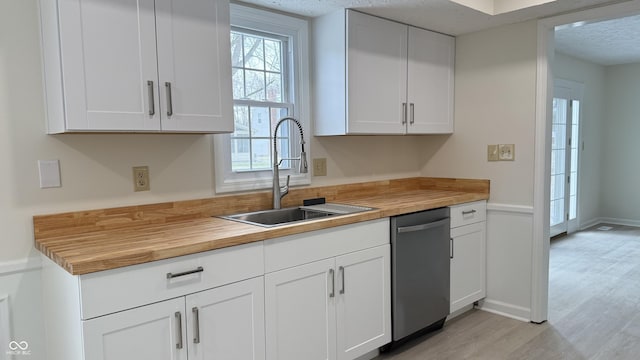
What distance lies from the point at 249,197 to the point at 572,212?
16.9 feet

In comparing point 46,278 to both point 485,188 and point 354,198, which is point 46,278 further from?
point 485,188

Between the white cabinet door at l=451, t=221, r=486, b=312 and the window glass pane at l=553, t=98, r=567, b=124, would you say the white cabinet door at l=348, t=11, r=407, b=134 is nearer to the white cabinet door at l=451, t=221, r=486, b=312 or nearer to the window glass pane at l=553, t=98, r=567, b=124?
the white cabinet door at l=451, t=221, r=486, b=312

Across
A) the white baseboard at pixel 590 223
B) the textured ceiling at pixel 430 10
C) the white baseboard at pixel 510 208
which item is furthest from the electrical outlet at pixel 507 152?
the white baseboard at pixel 590 223

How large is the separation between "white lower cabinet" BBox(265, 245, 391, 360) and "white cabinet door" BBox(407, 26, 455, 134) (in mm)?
1164

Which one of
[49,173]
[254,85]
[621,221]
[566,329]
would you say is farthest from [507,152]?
[621,221]

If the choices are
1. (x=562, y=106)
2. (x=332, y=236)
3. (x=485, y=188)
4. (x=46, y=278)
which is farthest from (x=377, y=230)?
(x=562, y=106)

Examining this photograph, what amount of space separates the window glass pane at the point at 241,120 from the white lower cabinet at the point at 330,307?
92 cm

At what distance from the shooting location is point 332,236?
218 centimetres

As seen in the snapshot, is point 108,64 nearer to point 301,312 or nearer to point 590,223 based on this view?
point 301,312

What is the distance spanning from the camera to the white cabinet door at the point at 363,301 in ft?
7.38

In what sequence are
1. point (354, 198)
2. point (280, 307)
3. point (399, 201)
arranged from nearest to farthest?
point (280, 307)
point (399, 201)
point (354, 198)

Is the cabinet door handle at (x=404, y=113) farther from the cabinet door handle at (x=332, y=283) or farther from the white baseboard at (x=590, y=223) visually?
the white baseboard at (x=590, y=223)

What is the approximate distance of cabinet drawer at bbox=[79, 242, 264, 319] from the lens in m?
1.46

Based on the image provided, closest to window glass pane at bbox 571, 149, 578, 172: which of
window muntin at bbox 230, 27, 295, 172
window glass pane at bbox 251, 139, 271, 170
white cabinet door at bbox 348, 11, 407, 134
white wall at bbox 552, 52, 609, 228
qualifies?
white wall at bbox 552, 52, 609, 228
